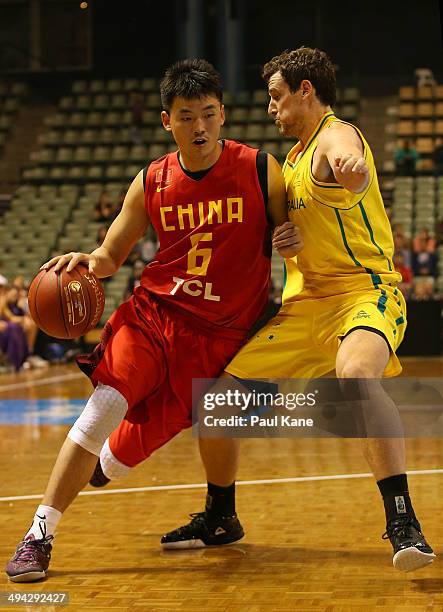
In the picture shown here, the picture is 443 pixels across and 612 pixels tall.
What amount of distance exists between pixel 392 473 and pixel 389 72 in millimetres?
13909

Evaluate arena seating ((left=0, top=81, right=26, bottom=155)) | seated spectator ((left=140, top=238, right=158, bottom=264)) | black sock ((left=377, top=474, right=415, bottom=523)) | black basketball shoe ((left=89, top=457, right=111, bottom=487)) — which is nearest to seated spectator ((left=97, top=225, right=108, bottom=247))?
seated spectator ((left=140, top=238, right=158, bottom=264))

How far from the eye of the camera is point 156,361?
3367 mm

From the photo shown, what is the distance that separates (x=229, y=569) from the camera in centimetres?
325

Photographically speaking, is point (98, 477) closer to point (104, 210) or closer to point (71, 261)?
point (71, 261)

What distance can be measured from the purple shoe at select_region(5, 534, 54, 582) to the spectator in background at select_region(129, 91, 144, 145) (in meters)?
12.8

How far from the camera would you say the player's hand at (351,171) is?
9.75ft

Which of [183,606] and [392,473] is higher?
[392,473]

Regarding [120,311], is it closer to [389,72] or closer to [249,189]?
[249,189]

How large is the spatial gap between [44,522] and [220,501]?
0.72 meters

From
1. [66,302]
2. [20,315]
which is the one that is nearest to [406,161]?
[20,315]

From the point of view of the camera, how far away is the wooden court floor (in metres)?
2.86

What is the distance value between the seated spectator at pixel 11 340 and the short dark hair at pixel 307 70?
783cm

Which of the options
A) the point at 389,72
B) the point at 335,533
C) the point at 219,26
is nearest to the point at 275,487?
the point at 335,533

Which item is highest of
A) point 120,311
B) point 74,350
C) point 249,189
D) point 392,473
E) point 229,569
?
point 249,189
